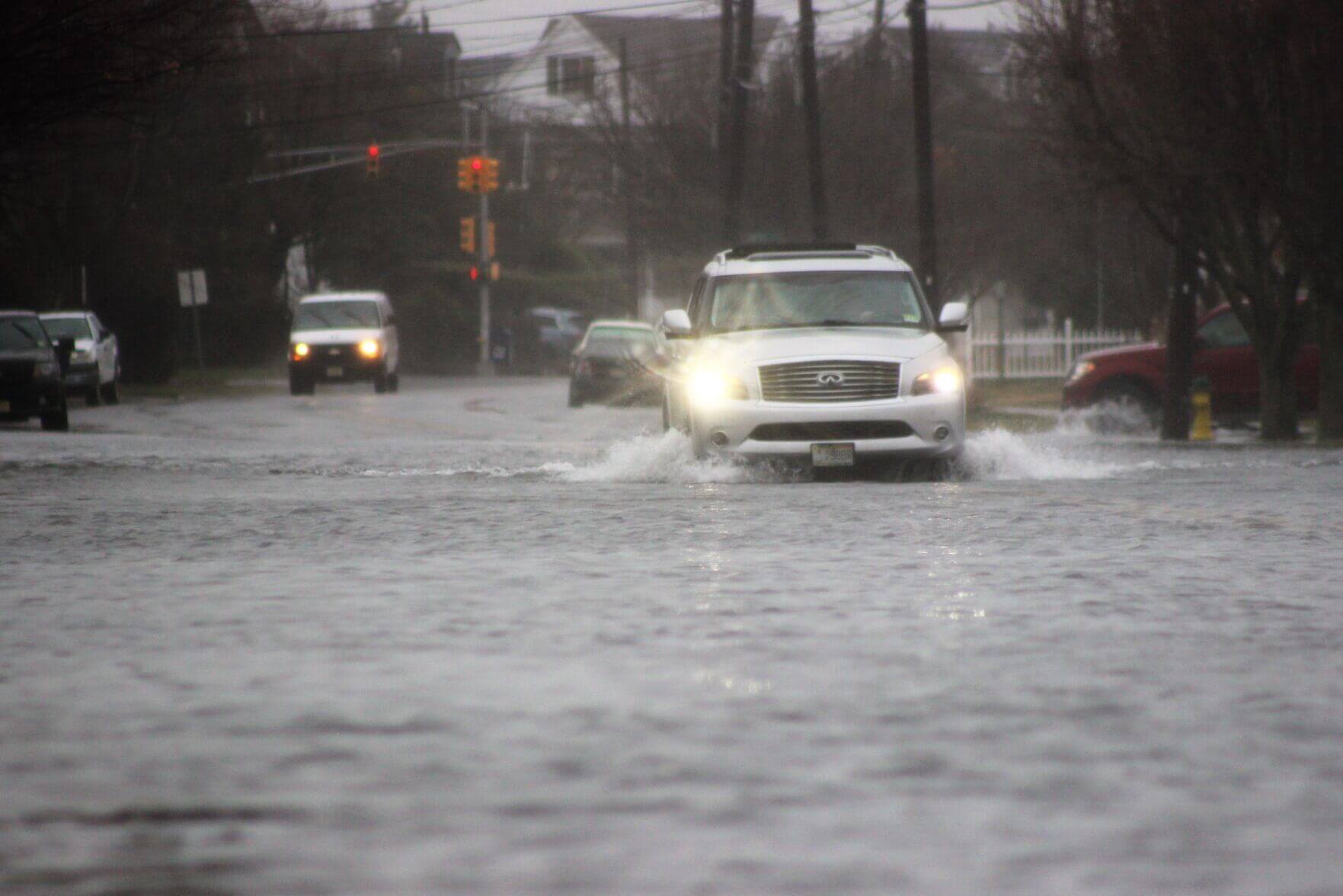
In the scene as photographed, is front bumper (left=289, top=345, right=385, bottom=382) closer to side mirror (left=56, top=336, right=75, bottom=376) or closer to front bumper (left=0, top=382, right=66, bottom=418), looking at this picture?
side mirror (left=56, top=336, right=75, bottom=376)

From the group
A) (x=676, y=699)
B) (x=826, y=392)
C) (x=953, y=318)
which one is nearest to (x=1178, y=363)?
(x=953, y=318)

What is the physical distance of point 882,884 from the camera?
13.6ft

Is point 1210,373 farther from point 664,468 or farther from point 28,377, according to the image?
point 28,377

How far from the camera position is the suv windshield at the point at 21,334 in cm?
2788

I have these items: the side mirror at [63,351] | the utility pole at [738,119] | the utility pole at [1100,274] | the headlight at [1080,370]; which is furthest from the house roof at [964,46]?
the side mirror at [63,351]

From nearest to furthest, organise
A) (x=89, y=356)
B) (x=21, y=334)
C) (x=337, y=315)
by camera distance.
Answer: (x=21, y=334) → (x=89, y=356) → (x=337, y=315)

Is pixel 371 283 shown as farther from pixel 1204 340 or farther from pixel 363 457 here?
pixel 363 457

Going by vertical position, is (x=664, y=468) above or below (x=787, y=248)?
below

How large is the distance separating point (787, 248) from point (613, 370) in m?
19.7

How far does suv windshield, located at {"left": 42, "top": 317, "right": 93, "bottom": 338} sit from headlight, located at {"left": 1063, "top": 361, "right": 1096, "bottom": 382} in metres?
18.6

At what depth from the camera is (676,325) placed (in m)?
16.5

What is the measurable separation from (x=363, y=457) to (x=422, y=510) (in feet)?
23.5

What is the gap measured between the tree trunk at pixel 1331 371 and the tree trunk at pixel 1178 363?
6.36ft

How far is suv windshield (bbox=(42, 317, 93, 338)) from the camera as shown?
39.2m
